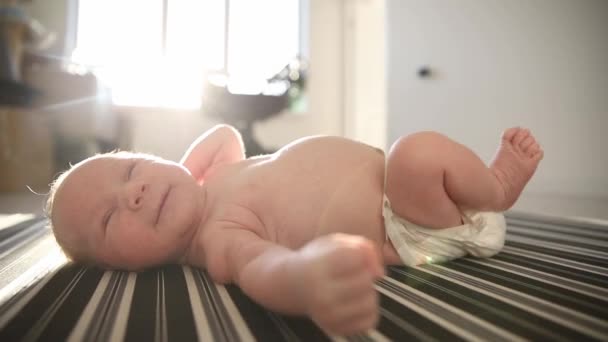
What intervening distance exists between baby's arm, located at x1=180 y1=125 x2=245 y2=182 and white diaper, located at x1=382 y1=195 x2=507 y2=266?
40cm

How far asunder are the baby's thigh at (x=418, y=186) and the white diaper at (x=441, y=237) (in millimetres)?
14

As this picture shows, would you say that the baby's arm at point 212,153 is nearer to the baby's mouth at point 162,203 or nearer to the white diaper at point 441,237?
the baby's mouth at point 162,203

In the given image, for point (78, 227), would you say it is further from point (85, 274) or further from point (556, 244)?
point (556, 244)

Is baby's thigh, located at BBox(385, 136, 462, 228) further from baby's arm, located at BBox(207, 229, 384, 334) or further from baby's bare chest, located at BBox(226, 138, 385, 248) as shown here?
baby's arm, located at BBox(207, 229, 384, 334)

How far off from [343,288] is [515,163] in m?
0.46

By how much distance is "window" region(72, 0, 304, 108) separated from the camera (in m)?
2.97

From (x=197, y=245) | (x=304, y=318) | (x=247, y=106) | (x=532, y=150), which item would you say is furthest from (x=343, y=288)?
(x=247, y=106)

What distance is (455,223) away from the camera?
628mm

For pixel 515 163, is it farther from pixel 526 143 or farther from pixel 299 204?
pixel 299 204

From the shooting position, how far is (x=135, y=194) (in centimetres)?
57

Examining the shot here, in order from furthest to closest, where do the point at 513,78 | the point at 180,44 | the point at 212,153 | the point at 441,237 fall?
the point at 180,44
the point at 513,78
the point at 212,153
the point at 441,237

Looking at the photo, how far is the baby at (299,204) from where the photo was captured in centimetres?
57

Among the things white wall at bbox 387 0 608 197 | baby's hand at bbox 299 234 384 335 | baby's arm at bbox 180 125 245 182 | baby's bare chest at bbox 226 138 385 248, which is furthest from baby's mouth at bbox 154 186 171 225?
white wall at bbox 387 0 608 197

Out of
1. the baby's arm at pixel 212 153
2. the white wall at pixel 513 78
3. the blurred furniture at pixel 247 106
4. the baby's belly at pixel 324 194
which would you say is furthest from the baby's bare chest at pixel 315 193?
the blurred furniture at pixel 247 106
